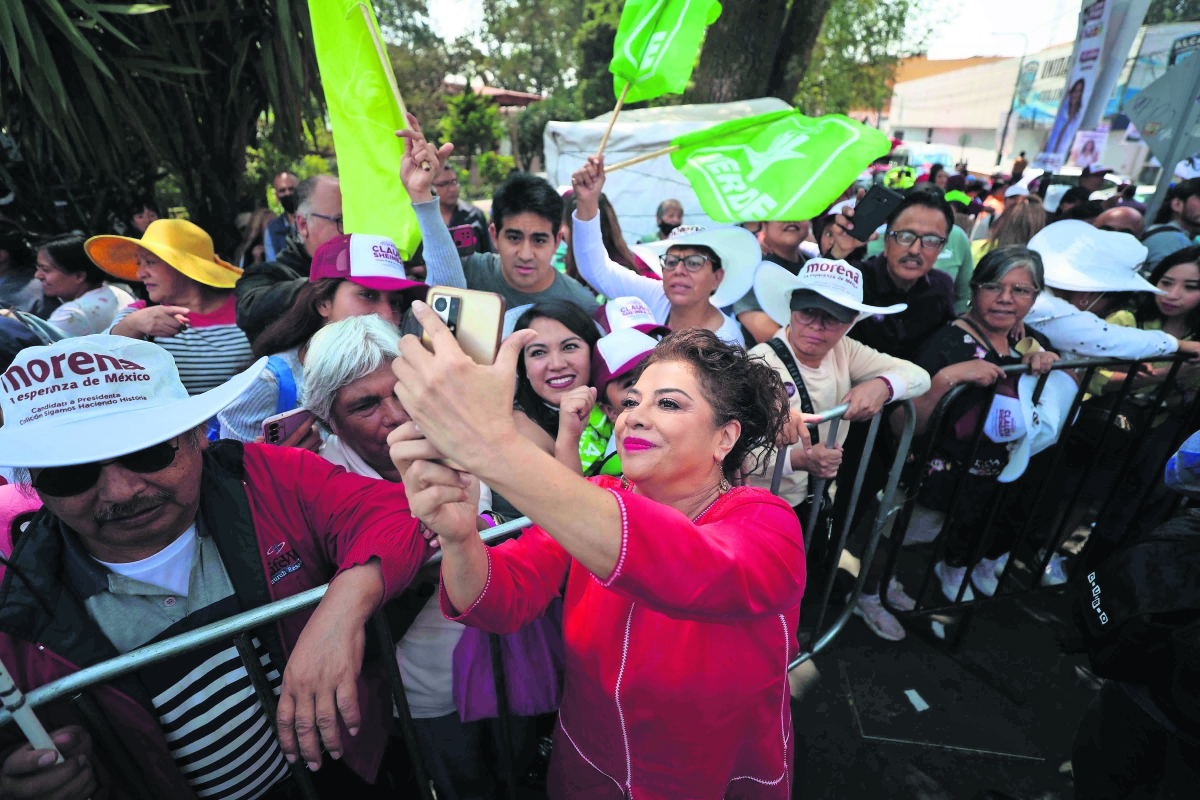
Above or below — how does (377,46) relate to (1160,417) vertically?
above

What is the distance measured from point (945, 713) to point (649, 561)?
267 centimetres

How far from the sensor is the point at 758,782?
61.8 inches

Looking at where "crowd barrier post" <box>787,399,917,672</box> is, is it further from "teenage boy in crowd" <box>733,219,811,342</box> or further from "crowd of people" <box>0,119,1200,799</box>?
"teenage boy in crowd" <box>733,219,811,342</box>

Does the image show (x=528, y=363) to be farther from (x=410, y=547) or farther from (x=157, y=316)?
(x=157, y=316)

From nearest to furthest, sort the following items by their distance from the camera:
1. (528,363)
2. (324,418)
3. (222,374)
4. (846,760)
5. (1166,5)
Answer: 1. (324,418)
2. (528,363)
3. (846,760)
4. (222,374)
5. (1166,5)

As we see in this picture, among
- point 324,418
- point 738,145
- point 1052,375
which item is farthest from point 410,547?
point 1052,375

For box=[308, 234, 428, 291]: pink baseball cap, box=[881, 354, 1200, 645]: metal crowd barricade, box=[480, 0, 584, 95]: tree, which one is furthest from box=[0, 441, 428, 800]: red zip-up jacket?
box=[480, 0, 584, 95]: tree

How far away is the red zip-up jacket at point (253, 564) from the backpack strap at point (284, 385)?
0.78 m

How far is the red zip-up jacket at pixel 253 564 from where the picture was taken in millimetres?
1248

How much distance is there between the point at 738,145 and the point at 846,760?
3.11m

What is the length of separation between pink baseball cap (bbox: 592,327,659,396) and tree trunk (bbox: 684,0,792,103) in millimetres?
8953

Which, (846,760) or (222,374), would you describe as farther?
(222,374)

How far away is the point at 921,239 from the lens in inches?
128

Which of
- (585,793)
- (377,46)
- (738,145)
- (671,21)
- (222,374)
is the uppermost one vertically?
(671,21)
